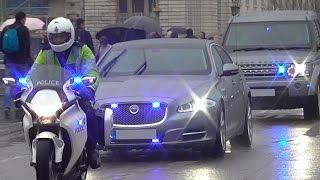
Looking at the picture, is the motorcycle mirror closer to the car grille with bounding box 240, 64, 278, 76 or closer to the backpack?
the car grille with bounding box 240, 64, 278, 76

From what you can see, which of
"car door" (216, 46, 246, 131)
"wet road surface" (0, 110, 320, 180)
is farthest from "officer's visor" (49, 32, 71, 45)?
A: "car door" (216, 46, 246, 131)

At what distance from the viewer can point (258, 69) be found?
1562 centimetres

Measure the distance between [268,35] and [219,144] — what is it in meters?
6.65

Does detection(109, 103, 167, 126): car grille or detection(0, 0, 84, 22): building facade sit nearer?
detection(109, 103, 167, 126): car grille

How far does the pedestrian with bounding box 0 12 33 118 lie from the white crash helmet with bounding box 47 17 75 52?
9236 mm

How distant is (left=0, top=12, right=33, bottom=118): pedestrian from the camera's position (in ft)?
55.0

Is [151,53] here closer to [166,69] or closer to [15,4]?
[166,69]

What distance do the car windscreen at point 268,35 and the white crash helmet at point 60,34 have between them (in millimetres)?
9193

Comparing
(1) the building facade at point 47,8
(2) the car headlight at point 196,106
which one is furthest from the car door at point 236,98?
(1) the building facade at point 47,8

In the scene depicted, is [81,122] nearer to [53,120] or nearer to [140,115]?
[53,120]

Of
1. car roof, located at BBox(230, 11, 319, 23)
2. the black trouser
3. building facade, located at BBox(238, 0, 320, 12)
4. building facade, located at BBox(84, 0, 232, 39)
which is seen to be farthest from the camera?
building facade, located at BBox(238, 0, 320, 12)

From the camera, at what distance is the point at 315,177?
8.90 metres

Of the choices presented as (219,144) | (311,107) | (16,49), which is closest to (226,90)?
(219,144)

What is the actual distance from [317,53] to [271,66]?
3.77ft
